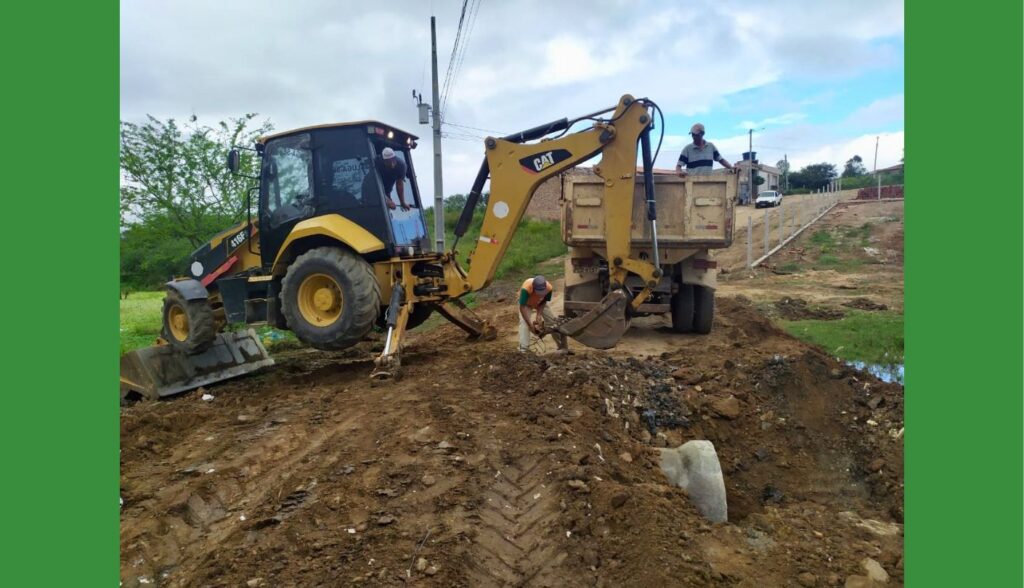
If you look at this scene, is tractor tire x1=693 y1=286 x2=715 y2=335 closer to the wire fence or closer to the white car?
the wire fence

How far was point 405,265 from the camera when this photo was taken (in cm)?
746

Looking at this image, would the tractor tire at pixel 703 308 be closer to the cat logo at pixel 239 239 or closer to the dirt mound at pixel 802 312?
the dirt mound at pixel 802 312

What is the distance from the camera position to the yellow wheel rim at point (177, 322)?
323 inches

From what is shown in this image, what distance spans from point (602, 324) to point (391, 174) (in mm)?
2979

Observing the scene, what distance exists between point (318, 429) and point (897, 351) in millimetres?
6955

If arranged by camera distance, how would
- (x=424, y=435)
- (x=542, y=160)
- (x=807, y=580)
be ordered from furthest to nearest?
1. (x=542, y=160)
2. (x=424, y=435)
3. (x=807, y=580)

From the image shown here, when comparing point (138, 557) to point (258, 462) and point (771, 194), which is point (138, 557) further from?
point (771, 194)

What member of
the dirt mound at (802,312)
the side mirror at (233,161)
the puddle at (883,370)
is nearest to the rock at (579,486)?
the puddle at (883,370)

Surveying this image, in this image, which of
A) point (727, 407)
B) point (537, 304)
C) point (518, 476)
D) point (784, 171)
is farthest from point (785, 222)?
point (784, 171)

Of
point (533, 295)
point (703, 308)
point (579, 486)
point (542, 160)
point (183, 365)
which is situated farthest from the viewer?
point (703, 308)

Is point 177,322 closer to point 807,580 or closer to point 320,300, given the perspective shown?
point 320,300

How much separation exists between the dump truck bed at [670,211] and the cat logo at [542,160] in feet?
5.02

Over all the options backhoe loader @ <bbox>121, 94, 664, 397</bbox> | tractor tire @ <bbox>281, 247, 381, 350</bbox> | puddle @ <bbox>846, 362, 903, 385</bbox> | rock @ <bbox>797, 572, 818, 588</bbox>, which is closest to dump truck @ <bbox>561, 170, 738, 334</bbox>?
backhoe loader @ <bbox>121, 94, 664, 397</bbox>

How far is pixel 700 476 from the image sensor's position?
15.3 ft
